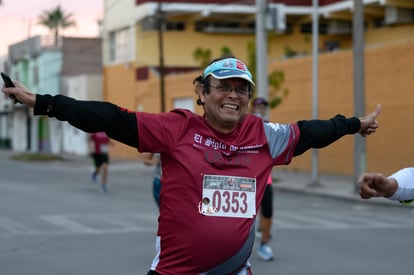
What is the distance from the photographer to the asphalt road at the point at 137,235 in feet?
29.3

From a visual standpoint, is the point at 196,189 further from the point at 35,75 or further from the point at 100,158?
the point at 35,75

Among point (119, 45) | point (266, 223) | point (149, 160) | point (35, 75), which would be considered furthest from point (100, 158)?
point (35, 75)

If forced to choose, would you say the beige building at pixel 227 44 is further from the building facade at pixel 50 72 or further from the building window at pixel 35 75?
the building window at pixel 35 75

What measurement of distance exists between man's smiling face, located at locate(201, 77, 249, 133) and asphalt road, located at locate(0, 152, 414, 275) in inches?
187

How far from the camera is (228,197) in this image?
13.2 ft

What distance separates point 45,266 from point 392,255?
4264 millimetres

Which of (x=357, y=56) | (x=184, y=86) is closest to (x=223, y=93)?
(x=357, y=56)

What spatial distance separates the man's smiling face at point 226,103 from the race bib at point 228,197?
275mm

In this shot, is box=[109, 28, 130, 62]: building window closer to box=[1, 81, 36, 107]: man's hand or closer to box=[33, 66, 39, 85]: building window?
box=[33, 66, 39, 85]: building window

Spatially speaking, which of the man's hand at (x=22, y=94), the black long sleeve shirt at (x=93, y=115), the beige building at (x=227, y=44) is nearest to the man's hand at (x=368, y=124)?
the black long sleeve shirt at (x=93, y=115)

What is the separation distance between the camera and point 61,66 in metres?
52.5

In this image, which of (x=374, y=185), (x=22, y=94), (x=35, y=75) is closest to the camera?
(x=374, y=185)

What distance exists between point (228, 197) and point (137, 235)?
738cm

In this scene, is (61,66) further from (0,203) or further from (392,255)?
(392,255)
